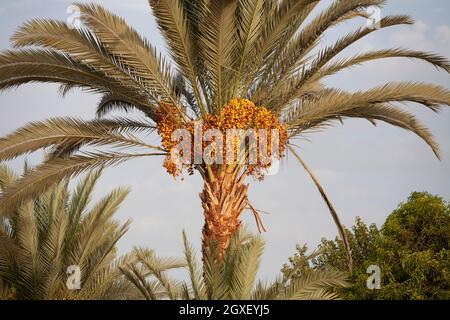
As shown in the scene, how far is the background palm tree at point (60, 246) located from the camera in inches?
592

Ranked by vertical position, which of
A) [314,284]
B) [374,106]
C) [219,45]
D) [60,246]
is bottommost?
[314,284]

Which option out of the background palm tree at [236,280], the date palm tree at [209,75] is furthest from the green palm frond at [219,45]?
the background palm tree at [236,280]

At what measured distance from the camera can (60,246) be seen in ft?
49.1

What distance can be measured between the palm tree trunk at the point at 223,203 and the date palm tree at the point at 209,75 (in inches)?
0.7

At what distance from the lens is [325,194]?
14.5 m

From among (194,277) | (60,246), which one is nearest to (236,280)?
(194,277)

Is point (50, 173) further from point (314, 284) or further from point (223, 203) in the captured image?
point (314, 284)

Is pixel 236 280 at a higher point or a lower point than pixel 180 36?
lower

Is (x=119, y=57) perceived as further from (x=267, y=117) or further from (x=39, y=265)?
(x=39, y=265)

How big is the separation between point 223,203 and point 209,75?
231cm

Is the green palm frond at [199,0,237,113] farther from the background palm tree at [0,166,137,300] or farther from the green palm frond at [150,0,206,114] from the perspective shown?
the background palm tree at [0,166,137,300]

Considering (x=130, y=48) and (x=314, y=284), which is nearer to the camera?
(x=314, y=284)

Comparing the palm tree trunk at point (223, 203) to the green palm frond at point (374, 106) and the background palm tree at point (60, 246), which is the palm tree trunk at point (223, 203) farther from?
the background palm tree at point (60, 246)
